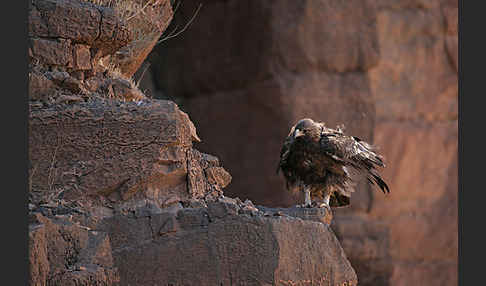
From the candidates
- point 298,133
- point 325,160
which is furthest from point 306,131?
point 325,160

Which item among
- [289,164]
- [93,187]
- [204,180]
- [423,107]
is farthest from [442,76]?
[93,187]

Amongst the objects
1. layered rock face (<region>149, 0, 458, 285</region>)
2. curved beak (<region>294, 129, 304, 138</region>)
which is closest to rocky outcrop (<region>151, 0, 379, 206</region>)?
layered rock face (<region>149, 0, 458, 285</region>)

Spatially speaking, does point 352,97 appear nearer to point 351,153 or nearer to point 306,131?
point 306,131

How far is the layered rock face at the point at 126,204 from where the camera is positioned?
16.7ft

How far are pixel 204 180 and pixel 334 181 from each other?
157 cm

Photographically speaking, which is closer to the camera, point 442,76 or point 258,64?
point 258,64

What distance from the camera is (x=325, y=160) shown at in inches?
277

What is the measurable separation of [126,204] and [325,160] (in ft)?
7.31

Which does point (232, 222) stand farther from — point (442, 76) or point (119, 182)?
point (442, 76)

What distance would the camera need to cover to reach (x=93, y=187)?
530 cm

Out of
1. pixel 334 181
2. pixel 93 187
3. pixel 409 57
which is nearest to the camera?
pixel 93 187

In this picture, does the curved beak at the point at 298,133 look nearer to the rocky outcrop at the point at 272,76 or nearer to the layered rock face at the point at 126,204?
the layered rock face at the point at 126,204

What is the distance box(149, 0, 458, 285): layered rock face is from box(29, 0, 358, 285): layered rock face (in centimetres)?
623

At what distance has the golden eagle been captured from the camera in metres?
6.94
